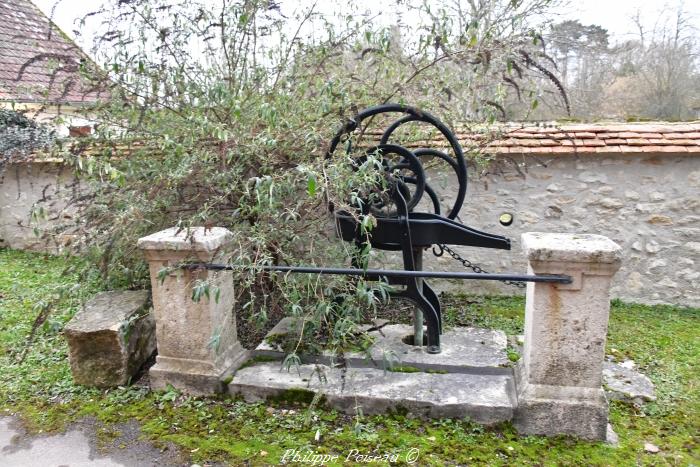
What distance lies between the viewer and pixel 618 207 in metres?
5.38

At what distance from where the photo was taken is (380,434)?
2.74 m

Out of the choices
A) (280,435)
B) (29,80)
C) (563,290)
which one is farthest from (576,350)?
(29,80)

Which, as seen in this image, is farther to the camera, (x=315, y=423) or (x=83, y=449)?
(x=315, y=423)

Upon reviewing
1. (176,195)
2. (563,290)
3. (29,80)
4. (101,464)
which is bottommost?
(101,464)

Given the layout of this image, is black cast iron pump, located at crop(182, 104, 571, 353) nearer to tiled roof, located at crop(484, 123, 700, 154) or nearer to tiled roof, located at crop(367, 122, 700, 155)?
tiled roof, located at crop(367, 122, 700, 155)

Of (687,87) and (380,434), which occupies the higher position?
(687,87)

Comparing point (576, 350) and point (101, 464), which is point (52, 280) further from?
point (576, 350)

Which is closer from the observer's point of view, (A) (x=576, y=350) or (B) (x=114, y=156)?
(A) (x=576, y=350)

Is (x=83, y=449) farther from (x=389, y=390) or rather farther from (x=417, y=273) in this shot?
(x=417, y=273)

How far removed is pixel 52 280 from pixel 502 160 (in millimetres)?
5506

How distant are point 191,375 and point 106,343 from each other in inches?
25.1

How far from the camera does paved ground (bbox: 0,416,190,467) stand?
8.57 ft

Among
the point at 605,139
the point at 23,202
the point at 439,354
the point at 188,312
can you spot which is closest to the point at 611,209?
the point at 605,139

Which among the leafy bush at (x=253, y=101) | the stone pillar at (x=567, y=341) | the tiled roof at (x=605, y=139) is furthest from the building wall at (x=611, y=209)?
the stone pillar at (x=567, y=341)
